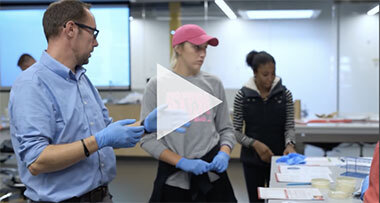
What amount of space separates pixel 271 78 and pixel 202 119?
2.10 feet

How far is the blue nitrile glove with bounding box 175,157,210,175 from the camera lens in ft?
5.88

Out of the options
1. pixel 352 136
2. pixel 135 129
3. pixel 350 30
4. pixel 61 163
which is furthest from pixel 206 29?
pixel 350 30

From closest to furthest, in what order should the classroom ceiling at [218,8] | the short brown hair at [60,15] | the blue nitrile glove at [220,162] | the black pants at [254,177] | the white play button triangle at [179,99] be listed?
the short brown hair at [60,15] → the white play button triangle at [179,99] → the blue nitrile glove at [220,162] → the classroom ceiling at [218,8] → the black pants at [254,177]

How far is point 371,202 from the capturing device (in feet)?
3.26

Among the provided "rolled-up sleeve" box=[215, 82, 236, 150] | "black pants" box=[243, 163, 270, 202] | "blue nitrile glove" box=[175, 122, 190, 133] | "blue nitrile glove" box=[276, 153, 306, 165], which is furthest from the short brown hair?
"black pants" box=[243, 163, 270, 202]

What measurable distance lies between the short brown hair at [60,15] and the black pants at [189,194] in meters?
0.82

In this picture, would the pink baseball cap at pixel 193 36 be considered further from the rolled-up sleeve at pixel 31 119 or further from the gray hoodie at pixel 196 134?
the rolled-up sleeve at pixel 31 119

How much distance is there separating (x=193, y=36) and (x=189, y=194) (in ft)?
2.22

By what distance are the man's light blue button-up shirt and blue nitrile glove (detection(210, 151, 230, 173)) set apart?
482 millimetres

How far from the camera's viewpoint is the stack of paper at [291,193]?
158cm

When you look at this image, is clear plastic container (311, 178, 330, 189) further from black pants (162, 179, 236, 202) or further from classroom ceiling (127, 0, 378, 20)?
classroom ceiling (127, 0, 378, 20)

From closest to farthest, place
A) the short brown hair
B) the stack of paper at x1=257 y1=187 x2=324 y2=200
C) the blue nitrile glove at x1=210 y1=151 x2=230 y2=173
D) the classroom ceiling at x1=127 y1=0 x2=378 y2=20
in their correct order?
the short brown hair < the stack of paper at x1=257 y1=187 x2=324 y2=200 < the blue nitrile glove at x1=210 y1=151 x2=230 y2=173 < the classroom ceiling at x1=127 y1=0 x2=378 y2=20

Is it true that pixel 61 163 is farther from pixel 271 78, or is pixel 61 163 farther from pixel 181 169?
pixel 271 78

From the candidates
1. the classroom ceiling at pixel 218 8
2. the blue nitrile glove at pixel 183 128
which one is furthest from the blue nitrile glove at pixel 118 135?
the classroom ceiling at pixel 218 8
